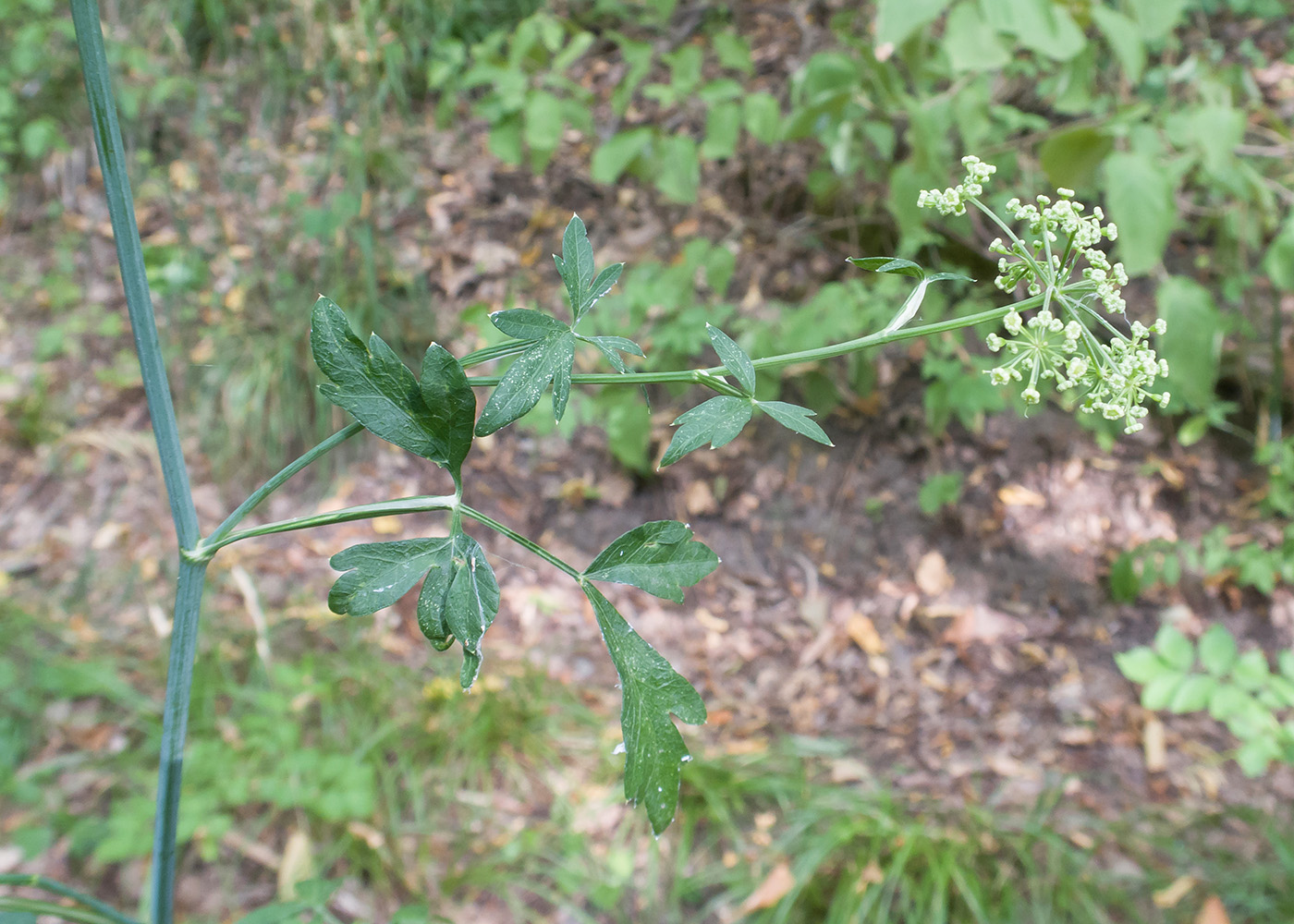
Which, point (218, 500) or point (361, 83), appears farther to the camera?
point (361, 83)

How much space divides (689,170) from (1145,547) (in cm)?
155

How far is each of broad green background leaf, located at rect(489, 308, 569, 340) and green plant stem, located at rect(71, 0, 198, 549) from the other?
0.17 m

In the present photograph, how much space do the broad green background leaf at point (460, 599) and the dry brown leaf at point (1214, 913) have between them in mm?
1825

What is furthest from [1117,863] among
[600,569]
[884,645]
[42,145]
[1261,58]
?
[42,145]

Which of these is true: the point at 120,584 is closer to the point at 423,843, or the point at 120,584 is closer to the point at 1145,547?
the point at 423,843

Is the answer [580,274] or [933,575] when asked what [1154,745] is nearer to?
[933,575]

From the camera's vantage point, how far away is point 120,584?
7.95 ft

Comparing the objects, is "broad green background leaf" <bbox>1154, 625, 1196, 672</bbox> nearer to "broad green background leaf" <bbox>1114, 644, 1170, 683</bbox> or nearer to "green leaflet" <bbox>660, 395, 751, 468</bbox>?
"broad green background leaf" <bbox>1114, 644, 1170, 683</bbox>

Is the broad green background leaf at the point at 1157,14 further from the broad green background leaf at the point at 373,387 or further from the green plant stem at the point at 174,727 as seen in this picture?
the green plant stem at the point at 174,727

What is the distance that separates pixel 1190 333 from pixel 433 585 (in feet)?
5.86

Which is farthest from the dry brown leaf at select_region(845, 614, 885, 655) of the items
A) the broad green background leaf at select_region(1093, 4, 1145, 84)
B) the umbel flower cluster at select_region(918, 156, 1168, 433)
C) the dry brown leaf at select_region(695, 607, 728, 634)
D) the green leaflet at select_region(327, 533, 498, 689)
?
the green leaflet at select_region(327, 533, 498, 689)

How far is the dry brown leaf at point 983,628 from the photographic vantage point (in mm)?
2262

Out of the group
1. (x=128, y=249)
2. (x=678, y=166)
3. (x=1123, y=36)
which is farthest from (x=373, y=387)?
(x=678, y=166)

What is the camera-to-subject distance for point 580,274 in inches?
18.0
